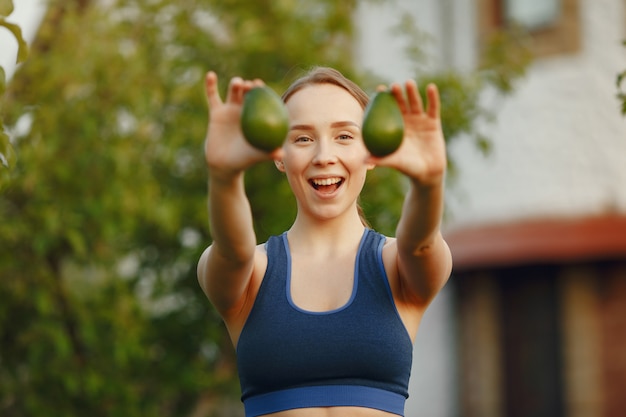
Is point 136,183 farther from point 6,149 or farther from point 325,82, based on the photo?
point 325,82

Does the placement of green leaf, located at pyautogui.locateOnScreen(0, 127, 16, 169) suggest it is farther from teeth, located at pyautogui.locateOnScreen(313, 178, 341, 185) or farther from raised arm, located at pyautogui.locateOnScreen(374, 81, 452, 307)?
raised arm, located at pyautogui.locateOnScreen(374, 81, 452, 307)

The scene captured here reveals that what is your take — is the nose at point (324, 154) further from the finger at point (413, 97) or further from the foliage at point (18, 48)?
the foliage at point (18, 48)

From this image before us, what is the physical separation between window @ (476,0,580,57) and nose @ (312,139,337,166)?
8410 mm

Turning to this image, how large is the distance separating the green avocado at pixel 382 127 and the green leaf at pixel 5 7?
113cm

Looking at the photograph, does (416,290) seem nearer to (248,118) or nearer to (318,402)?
(318,402)

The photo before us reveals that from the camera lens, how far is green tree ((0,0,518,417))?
6.42 m

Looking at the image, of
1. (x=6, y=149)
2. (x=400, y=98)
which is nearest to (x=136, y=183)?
(x=6, y=149)

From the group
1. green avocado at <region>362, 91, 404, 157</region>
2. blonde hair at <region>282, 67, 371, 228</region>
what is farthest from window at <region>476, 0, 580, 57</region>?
green avocado at <region>362, 91, 404, 157</region>

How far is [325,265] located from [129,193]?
3.57 meters

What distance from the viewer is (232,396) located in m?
7.36

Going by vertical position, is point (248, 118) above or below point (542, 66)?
below

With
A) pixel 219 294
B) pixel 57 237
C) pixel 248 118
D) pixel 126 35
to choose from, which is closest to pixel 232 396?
pixel 57 237

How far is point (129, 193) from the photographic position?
6.44m

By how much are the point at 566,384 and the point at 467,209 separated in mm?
2114
